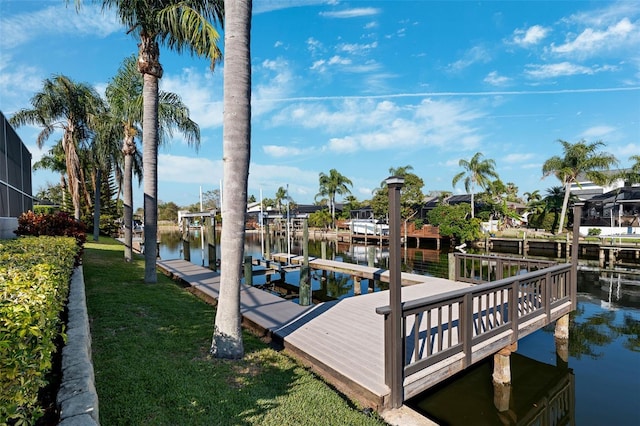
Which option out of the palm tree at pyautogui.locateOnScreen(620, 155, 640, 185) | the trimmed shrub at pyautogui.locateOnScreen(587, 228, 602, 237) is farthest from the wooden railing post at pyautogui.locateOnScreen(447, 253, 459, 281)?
the palm tree at pyautogui.locateOnScreen(620, 155, 640, 185)

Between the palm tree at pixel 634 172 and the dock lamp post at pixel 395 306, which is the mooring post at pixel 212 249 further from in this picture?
the palm tree at pixel 634 172

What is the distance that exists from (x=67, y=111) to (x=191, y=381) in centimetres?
2129

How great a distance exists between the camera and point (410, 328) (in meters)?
5.80

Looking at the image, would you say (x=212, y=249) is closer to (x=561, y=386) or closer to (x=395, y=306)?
(x=395, y=306)

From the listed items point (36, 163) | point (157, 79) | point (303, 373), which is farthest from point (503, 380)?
point (36, 163)

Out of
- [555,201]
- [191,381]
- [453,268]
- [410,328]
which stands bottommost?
[410,328]

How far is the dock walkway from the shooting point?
4.02 metres

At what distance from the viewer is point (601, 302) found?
11.4 metres

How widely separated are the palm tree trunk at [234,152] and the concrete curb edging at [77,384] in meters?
1.63

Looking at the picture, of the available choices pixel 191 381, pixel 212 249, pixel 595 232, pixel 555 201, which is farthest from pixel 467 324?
pixel 555 201

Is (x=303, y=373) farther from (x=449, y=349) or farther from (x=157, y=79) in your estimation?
(x=157, y=79)

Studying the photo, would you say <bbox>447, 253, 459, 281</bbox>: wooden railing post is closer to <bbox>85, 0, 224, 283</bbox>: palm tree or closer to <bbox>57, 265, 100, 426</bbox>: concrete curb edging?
<bbox>85, 0, 224, 283</bbox>: palm tree

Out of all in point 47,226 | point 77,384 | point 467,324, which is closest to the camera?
point 77,384

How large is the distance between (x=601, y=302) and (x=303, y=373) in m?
12.2
